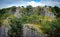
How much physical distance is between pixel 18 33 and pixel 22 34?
0.07 metres

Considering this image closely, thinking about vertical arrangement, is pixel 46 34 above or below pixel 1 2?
below

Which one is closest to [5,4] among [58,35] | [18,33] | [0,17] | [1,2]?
[1,2]

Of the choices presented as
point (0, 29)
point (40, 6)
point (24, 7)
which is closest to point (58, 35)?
point (40, 6)

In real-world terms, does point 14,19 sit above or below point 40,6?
below

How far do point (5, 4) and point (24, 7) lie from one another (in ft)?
1.17

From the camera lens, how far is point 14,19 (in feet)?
8.32

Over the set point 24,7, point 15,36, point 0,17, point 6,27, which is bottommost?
point 15,36

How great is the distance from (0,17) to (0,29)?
0.22 metres

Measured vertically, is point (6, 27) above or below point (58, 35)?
above

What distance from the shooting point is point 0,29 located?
8.37ft

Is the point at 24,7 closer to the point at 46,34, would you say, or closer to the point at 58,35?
the point at 46,34

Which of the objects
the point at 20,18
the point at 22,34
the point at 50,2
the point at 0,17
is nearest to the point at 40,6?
the point at 50,2

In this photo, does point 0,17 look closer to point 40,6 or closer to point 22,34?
point 22,34

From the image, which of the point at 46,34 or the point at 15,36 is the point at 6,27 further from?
the point at 46,34
